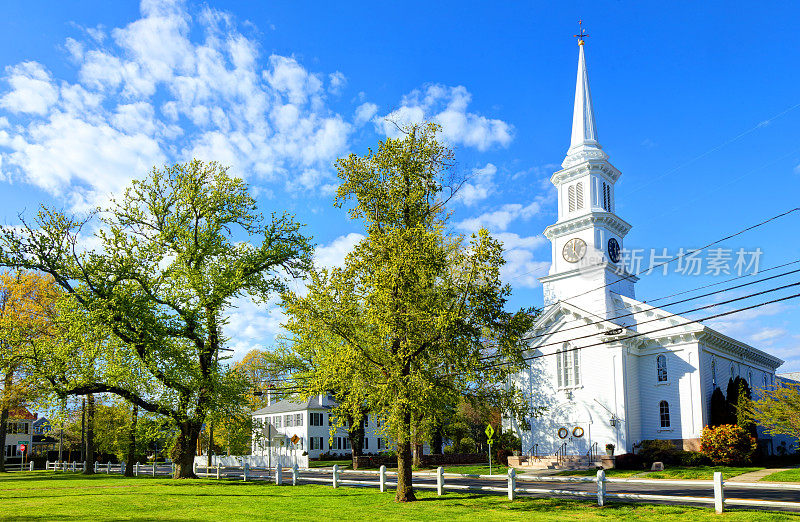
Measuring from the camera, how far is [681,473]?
29719mm

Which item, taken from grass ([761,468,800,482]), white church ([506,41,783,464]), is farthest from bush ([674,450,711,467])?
grass ([761,468,800,482])

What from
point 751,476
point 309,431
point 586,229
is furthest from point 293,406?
point 751,476

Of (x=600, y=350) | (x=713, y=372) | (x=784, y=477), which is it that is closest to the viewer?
(x=784, y=477)

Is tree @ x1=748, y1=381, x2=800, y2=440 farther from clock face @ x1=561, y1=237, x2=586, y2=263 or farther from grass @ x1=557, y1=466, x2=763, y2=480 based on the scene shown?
clock face @ x1=561, y1=237, x2=586, y2=263

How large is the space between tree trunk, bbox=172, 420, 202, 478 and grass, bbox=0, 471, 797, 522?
503 cm

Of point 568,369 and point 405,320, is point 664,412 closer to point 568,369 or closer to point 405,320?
point 568,369

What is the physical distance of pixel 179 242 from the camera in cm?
3000

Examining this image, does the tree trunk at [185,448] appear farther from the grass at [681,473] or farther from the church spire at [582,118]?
the church spire at [582,118]

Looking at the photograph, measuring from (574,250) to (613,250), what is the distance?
273cm

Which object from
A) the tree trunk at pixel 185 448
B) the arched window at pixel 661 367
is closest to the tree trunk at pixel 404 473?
the tree trunk at pixel 185 448

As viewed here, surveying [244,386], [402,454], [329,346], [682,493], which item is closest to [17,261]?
[244,386]

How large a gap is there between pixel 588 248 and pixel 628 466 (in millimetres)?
14361

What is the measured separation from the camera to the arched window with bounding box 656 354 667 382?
38.0 metres

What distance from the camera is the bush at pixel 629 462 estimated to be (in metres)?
34.3
